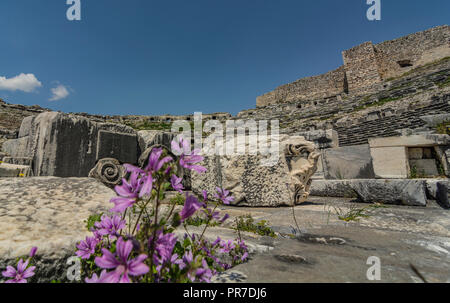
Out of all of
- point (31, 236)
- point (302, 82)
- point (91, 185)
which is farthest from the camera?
point (302, 82)

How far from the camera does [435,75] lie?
14633 millimetres

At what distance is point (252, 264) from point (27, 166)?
5077 millimetres

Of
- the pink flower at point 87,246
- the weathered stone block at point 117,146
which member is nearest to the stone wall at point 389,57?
the weathered stone block at point 117,146

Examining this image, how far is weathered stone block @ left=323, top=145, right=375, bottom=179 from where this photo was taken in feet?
17.2

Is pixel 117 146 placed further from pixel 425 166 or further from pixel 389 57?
pixel 389 57

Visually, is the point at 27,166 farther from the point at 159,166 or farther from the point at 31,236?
the point at 159,166

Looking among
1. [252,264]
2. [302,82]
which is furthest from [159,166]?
[302,82]

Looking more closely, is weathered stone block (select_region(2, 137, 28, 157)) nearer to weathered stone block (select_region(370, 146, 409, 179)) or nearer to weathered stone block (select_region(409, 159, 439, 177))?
weathered stone block (select_region(370, 146, 409, 179))

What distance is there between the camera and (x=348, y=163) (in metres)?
5.45

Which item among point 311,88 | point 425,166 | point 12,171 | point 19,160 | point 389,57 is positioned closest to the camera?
point 12,171

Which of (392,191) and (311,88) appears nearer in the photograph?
(392,191)

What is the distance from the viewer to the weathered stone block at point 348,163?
17.2 ft

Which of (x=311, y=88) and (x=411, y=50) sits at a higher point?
(x=411, y=50)

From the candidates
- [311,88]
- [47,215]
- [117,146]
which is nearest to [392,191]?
[47,215]
